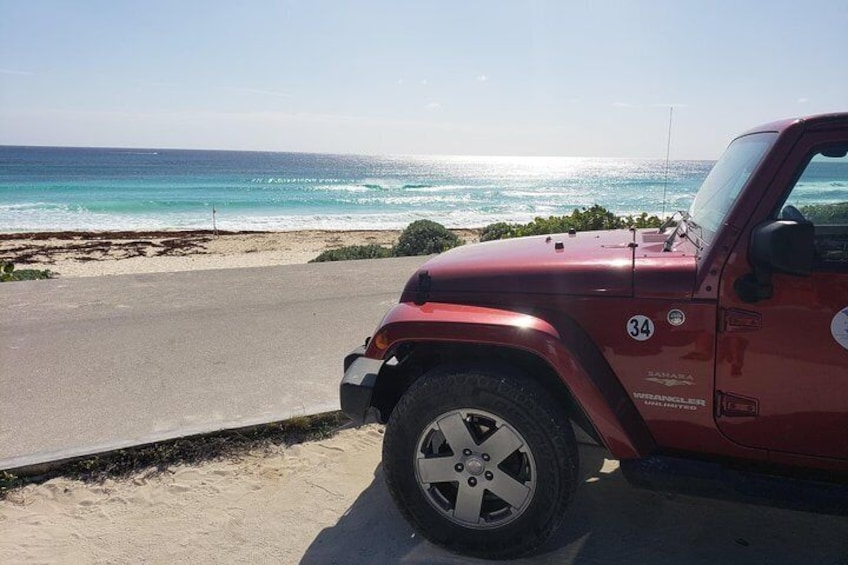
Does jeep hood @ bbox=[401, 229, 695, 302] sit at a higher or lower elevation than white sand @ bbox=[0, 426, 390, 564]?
higher

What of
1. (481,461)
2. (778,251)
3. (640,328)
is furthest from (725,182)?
(481,461)

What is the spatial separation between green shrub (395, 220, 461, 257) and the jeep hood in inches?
401

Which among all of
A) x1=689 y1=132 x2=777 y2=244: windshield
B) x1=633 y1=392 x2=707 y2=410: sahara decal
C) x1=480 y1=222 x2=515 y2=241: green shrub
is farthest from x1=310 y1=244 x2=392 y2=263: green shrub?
x1=633 y1=392 x2=707 y2=410: sahara decal

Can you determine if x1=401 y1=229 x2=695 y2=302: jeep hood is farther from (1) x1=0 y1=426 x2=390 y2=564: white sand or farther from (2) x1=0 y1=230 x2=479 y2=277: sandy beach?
(2) x1=0 y1=230 x2=479 y2=277: sandy beach

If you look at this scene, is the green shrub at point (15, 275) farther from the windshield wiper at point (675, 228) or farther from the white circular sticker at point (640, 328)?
the white circular sticker at point (640, 328)

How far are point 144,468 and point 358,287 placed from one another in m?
4.84

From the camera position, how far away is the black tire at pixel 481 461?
269 centimetres

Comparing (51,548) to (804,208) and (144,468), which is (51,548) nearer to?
(144,468)

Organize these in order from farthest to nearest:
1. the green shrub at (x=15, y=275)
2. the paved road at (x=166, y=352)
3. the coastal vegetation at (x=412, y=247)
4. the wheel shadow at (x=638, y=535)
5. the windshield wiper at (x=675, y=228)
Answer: the coastal vegetation at (x=412, y=247), the green shrub at (x=15, y=275), the paved road at (x=166, y=352), the windshield wiper at (x=675, y=228), the wheel shadow at (x=638, y=535)

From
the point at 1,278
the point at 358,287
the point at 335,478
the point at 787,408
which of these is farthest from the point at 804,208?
the point at 1,278

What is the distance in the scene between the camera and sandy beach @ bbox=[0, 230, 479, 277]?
52.9ft

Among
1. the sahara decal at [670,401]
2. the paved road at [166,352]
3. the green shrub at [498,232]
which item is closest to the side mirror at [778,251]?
the sahara decal at [670,401]

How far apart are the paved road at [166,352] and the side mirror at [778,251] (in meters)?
2.91

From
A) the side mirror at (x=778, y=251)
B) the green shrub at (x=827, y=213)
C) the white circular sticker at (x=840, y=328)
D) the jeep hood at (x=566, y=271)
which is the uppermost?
the green shrub at (x=827, y=213)
